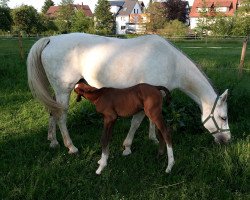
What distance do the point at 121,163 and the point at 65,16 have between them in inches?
2408

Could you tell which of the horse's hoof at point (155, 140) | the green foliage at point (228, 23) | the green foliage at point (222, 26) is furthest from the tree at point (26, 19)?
the horse's hoof at point (155, 140)

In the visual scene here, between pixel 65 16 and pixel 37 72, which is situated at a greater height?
pixel 37 72

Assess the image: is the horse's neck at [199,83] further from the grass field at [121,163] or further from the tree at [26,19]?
the tree at [26,19]

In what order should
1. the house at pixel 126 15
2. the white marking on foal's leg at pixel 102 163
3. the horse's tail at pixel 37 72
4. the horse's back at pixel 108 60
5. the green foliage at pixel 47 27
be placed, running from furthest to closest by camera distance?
the house at pixel 126 15 → the green foliage at pixel 47 27 → the horse's tail at pixel 37 72 → the horse's back at pixel 108 60 → the white marking on foal's leg at pixel 102 163

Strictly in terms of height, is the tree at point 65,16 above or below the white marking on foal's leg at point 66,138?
below

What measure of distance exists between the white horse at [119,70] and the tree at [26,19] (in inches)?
1657

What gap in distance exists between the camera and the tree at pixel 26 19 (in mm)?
44438

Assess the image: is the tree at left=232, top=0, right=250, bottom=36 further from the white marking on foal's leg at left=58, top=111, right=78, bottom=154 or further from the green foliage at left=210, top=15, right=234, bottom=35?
the white marking on foal's leg at left=58, top=111, right=78, bottom=154

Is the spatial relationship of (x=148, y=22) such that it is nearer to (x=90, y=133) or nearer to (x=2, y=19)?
(x=2, y=19)

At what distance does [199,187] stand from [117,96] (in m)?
1.57

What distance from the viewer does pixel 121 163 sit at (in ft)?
15.4

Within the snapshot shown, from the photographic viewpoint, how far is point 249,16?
4297cm

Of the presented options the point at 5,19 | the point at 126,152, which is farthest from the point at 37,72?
the point at 5,19

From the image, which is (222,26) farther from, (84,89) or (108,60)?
(84,89)
